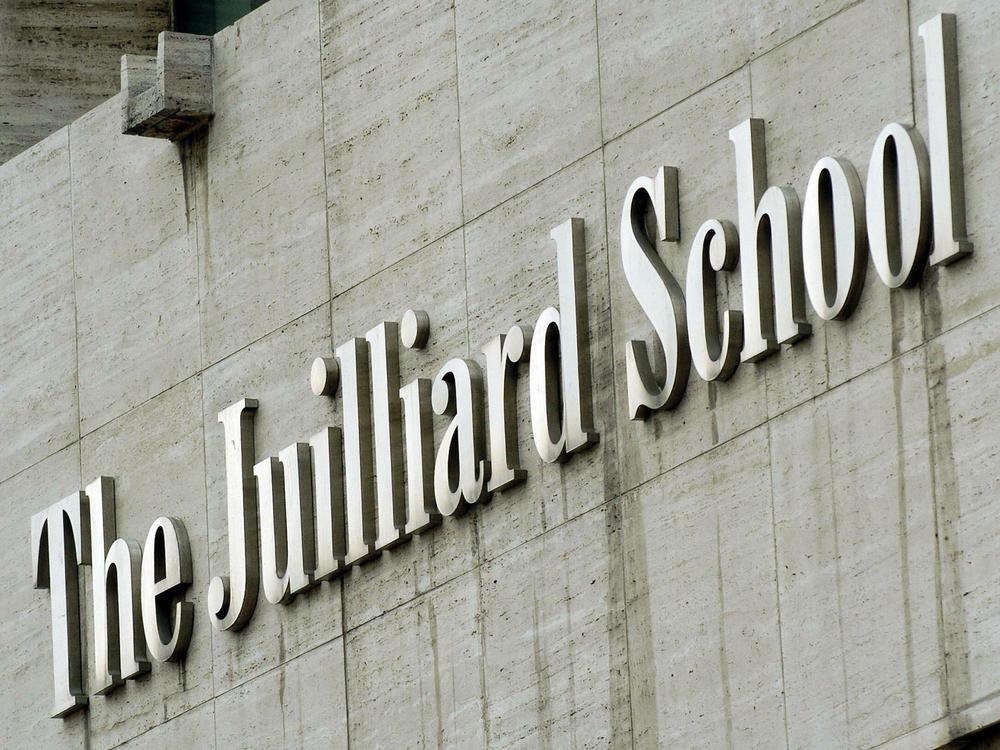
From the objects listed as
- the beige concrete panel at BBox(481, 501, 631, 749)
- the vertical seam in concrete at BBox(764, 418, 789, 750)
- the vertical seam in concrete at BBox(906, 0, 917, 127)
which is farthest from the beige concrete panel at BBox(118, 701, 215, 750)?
the vertical seam in concrete at BBox(906, 0, 917, 127)

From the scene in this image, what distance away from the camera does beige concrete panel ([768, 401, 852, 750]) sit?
38.6 ft

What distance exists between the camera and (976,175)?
1138cm

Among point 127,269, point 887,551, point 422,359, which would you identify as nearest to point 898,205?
point 887,551

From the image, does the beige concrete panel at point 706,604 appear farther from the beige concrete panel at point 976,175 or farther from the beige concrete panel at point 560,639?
the beige concrete panel at point 976,175

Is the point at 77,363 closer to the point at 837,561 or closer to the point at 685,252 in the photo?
the point at 685,252

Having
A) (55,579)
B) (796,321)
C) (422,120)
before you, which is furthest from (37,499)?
(796,321)

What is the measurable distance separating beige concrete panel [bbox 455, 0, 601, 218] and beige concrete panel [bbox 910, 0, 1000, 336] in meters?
2.54

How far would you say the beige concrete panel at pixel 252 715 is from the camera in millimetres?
15328

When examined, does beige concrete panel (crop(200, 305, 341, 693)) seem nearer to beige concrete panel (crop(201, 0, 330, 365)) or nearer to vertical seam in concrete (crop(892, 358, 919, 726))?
beige concrete panel (crop(201, 0, 330, 365))

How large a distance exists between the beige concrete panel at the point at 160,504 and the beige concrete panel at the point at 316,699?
32.9 inches

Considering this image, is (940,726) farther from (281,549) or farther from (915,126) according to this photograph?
(281,549)

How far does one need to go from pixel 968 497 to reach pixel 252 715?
5438 mm

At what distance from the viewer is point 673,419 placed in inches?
509

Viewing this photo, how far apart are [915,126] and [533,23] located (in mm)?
2965
